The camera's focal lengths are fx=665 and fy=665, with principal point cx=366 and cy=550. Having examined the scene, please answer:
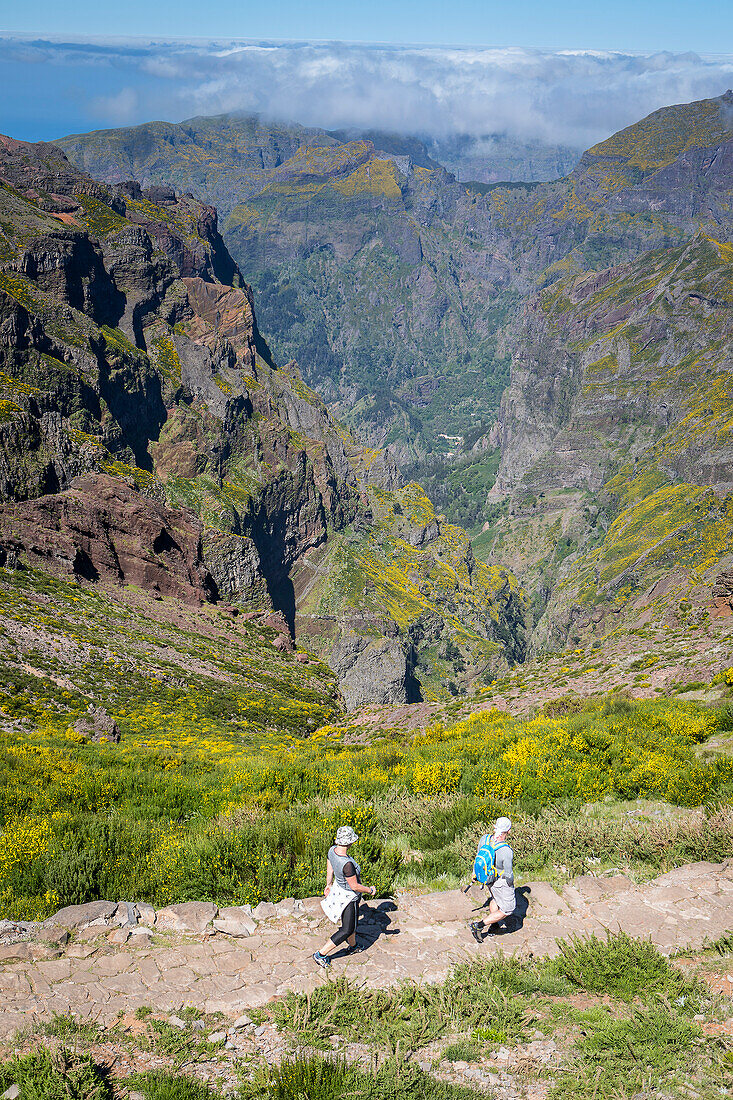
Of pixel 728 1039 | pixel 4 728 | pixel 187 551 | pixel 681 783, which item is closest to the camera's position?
pixel 728 1039

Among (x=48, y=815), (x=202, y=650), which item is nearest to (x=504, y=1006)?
(x=48, y=815)

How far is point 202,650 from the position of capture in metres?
77.2

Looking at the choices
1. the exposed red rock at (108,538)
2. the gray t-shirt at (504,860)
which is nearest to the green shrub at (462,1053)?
the gray t-shirt at (504,860)

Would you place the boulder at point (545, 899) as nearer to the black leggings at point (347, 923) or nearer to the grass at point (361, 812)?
the grass at point (361, 812)

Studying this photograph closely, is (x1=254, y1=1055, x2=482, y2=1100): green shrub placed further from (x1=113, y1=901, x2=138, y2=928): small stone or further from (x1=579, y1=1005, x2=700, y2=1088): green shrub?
(x1=113, y1=901, x2=138, y2=928): small stone

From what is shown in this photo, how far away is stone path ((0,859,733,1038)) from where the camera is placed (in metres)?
8.73

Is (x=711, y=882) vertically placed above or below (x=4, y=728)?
above

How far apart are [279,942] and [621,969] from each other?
16.8ft

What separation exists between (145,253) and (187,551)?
392 feet

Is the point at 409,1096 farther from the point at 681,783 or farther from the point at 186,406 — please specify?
the point at 186,406

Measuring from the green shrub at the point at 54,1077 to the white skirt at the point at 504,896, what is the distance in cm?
617

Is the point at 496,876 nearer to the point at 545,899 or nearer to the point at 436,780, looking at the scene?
the point at 545,899

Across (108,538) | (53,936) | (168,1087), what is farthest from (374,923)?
(108,538)

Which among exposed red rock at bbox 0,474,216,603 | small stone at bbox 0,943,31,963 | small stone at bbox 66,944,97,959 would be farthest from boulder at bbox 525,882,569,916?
exposed red rock at bbox 0,474,216,603
